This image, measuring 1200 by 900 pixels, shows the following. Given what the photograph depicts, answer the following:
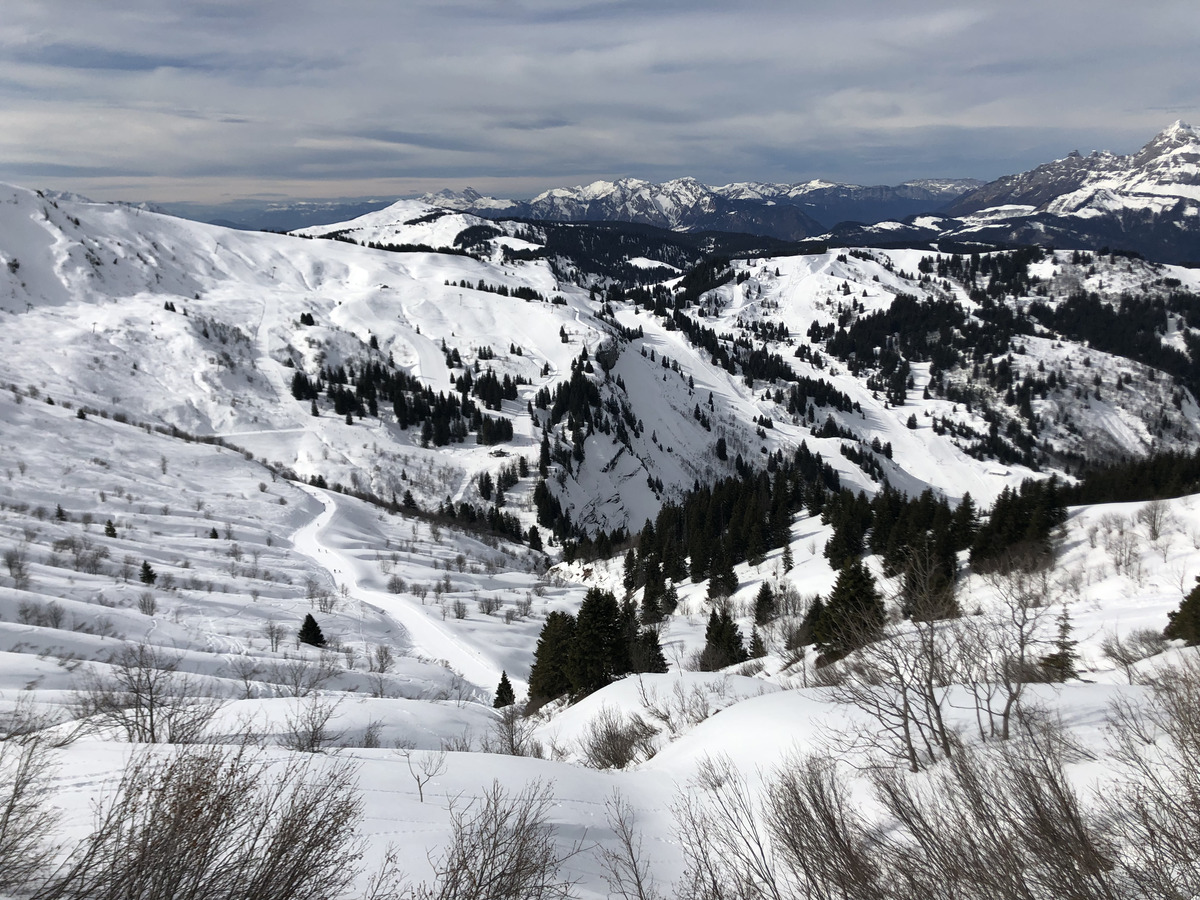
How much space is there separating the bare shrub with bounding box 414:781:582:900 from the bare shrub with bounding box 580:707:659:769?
929 cm

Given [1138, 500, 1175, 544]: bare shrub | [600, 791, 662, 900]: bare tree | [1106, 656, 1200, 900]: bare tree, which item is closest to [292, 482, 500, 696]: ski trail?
[600, 791, 662, 900]: bare tree

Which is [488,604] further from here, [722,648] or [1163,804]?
[1163,804]

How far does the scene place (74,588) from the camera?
35219mm

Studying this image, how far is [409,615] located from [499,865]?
47365mm

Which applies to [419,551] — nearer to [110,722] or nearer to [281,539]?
[281,539]

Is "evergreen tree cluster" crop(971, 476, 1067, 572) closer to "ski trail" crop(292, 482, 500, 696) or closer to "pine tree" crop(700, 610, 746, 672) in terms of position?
"pine tree" crop(700, 610, 746, 672)

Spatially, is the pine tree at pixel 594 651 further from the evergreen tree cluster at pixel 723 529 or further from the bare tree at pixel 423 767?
the evergreen tree cluster at pixel 723 529

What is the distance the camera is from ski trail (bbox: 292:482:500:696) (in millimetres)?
45709

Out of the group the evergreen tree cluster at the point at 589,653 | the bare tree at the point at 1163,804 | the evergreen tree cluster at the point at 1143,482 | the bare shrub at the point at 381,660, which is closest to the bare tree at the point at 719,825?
the bare tree at the point at 1163,804

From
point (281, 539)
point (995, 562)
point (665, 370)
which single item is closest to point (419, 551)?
point (281, 539)

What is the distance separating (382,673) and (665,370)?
159984mm

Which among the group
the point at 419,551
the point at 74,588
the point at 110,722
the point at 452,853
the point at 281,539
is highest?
the point at 452,853

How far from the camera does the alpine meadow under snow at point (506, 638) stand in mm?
8258

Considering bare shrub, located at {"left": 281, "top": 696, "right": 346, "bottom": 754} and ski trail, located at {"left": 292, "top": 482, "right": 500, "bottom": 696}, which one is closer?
bare shrub, located at {"left": 281, "top": 696, "right": 346, "bottom": 754}
